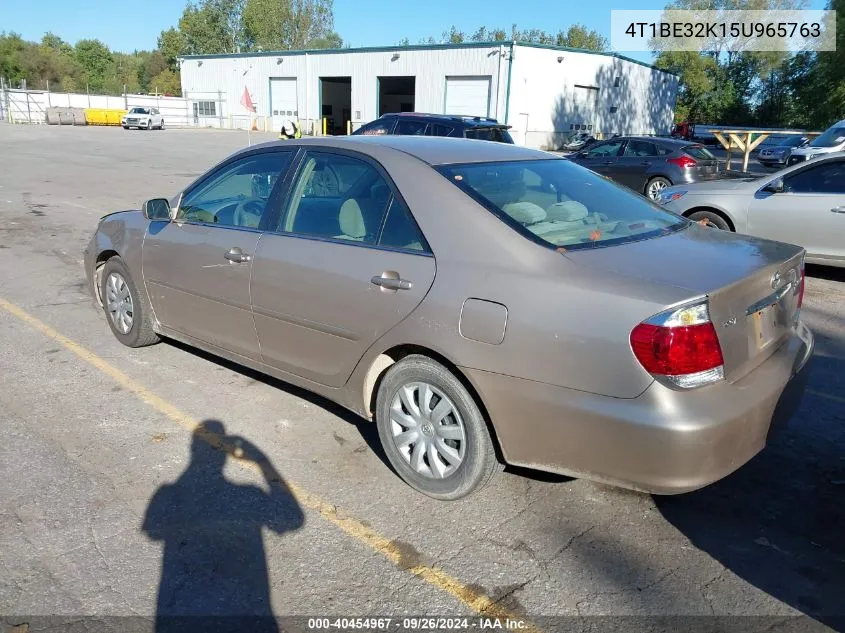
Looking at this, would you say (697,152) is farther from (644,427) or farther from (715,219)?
(644,427)

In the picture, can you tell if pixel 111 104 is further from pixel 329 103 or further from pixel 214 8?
pixel 214 8

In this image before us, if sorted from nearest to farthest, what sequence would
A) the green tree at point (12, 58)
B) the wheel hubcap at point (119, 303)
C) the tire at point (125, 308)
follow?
the tire at point (125, 308), the wheel hubcap at point (119, 303), the green tree at point (12, 58)

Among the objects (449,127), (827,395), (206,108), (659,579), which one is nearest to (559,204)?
(659,579)

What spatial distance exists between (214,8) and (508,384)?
94.4 meters

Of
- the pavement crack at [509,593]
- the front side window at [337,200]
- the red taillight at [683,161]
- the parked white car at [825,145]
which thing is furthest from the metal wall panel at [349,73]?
the pavement crack at [509,593]

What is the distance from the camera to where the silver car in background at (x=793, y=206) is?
7723 millimetres

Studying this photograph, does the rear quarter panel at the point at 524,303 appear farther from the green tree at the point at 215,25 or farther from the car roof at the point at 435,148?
the green tree at the point at 215,25

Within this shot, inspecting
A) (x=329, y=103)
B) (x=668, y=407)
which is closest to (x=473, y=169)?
(x=668, y=407)

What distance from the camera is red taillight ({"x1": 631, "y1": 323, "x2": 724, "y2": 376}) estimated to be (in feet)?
8.73

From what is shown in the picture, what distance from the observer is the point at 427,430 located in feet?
11.0

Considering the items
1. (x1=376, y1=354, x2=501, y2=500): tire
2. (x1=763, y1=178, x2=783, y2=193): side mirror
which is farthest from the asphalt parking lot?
(x1=763, y1=178, x2=783, y2=193): side mirror

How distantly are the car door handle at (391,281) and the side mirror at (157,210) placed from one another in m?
2.05

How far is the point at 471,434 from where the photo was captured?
10.4 ft

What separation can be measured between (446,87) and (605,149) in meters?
24.3
